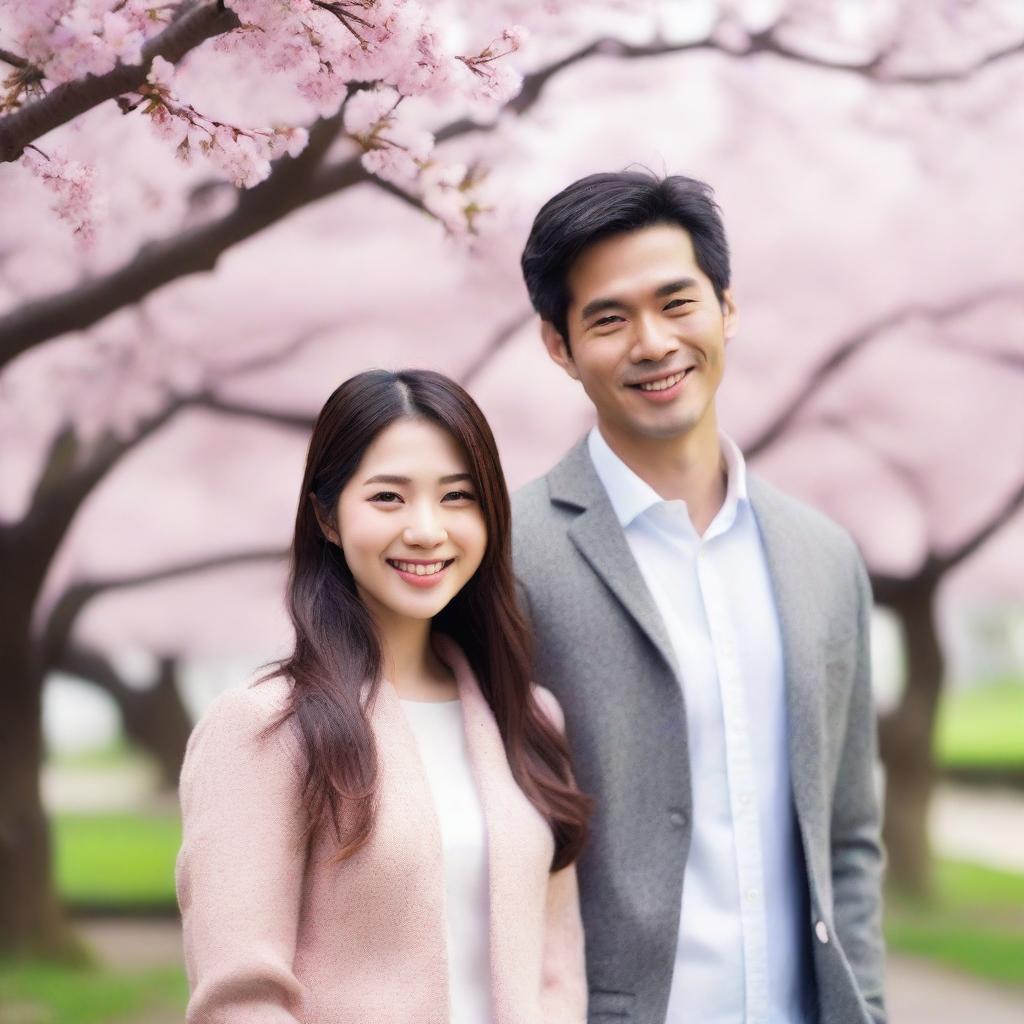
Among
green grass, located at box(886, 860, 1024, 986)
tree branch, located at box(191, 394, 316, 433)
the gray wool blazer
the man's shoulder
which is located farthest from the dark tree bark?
the man's shoulder

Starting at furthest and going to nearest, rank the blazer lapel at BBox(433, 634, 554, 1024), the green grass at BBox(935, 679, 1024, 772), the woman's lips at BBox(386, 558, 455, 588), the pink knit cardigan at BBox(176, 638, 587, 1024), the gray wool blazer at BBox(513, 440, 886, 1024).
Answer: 1. the green grass at BBox(935, 679, 1024, 772)
2. the gray wool blazer at BBox(513, 440, 886, 1024)
3. the woman's lips at BBox(386, 558, 455, 588)
4. the blazer lapel at BBox(433, 634, 554, 1024)
5. the pink knit cardigan at BBox(176, 638, 587, 1024)

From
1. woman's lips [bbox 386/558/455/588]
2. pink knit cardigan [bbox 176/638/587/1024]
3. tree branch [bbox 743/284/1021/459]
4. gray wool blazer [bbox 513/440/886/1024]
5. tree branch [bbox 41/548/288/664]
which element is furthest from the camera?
tree branch [bbox 743/284/1021/459]

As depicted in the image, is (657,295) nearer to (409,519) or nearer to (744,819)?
(409,519)

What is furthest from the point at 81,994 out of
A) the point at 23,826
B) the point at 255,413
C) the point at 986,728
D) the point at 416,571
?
the point at 986,728

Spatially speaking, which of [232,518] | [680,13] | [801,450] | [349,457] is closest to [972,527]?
[801,450]

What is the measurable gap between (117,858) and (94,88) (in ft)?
16.4

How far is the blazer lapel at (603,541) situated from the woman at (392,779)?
0.19 metres

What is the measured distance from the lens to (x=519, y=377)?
18.9ft

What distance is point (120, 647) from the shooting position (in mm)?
6359

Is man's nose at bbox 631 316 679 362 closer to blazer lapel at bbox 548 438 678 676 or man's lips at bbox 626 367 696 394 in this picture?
man's lips at bbox 626 367 696 394

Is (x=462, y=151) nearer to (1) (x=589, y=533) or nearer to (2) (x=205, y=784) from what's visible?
(1) (x=589, y=533)

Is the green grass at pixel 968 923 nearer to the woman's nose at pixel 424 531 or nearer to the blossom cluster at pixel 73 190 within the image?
the woman's nose at pixel 424 531

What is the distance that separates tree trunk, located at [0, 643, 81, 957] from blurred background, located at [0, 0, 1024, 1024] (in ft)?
0.03

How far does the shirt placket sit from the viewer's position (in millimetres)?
2049
